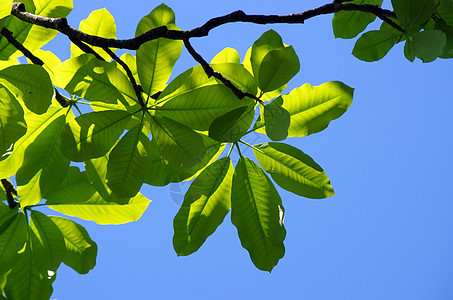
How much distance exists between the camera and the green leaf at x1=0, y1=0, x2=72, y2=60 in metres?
1.08

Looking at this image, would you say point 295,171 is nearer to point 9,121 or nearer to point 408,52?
point 408,52

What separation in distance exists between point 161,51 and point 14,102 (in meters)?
0.37

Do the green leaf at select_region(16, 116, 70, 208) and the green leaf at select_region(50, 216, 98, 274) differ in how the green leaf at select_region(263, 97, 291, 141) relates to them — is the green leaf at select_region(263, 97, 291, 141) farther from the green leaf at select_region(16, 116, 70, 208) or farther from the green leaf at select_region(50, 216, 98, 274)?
the green leaf at select_region(50, 216, 98, 274)

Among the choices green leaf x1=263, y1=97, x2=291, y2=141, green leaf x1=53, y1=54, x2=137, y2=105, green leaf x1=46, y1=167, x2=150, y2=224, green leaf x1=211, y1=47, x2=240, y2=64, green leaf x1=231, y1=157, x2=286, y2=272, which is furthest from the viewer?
green leaf x1=46, y1=167, x2=150, y2=224

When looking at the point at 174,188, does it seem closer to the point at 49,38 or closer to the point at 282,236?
the point at 282,236

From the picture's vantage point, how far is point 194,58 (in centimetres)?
91

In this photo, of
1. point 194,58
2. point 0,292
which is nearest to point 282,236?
point 194,58

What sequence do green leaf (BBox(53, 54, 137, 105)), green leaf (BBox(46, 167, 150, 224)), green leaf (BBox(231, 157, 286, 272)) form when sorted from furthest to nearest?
1. green leaf (BBox(46, 167, 150, 224))
2. green leaf (BBox(231, 157, 286, 272))
3. green leaf (BBox(53, 54, 137, 105))

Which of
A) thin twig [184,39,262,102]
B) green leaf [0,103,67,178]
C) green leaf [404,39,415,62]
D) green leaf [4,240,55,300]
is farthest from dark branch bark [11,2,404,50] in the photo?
green leaf [4,240,55,300]

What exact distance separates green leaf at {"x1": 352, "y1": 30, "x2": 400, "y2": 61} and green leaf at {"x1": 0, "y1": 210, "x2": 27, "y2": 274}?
1139 mm

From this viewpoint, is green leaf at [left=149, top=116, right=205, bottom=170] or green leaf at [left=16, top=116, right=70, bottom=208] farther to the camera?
green leaf at [left=16, top=116, right=70, bottom=208]

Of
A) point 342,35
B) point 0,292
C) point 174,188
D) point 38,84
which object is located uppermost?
point 342,35

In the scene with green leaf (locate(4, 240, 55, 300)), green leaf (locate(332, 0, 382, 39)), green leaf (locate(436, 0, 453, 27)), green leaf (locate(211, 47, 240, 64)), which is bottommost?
green leaf (locate(4, 240, 55, 300))

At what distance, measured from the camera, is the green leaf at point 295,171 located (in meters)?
1.04
